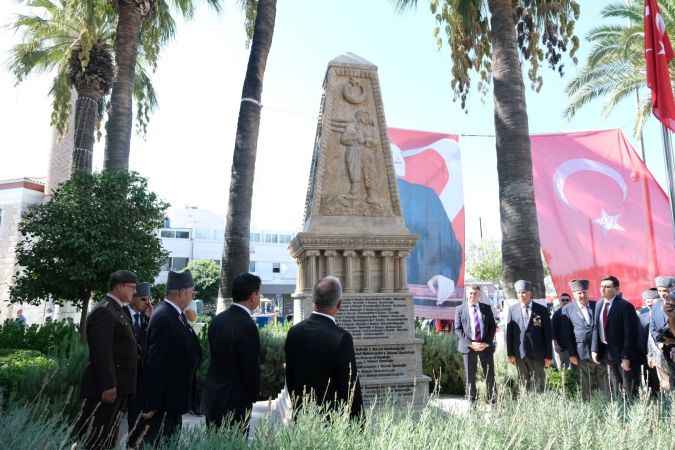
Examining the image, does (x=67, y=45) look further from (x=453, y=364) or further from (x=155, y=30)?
(x=453, y=364)

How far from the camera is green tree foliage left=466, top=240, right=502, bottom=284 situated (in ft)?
176

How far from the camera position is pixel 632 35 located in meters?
18.5

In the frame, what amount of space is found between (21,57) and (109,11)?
17.7ft

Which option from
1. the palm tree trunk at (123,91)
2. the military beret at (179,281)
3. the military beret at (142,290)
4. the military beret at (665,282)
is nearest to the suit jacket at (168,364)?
the military beret at (179,281)

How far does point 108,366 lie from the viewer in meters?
4.76

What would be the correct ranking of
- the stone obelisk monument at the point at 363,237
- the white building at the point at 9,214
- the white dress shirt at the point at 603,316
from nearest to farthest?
1. the stone obelisk monument at the point at 363,237
2. the white dress shirt at the point at 603,316
3. the white building at the point at 9,214

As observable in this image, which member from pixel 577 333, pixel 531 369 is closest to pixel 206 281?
pixel 531 369

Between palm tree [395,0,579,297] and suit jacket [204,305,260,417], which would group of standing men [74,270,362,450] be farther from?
palm tree [395,0,579,297]

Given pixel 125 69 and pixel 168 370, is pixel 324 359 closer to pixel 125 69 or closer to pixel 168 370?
pixel 168 370

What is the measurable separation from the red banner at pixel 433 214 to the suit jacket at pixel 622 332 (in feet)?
24.7

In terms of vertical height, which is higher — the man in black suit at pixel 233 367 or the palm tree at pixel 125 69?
the palm tree at pixel 125 69

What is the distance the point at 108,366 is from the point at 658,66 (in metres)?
9.81

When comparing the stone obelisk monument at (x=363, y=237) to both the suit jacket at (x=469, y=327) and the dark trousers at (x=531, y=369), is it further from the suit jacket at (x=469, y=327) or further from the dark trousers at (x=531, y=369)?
the dark trousers at (x=531, y=369)

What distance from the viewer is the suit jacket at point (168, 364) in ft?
14.4
